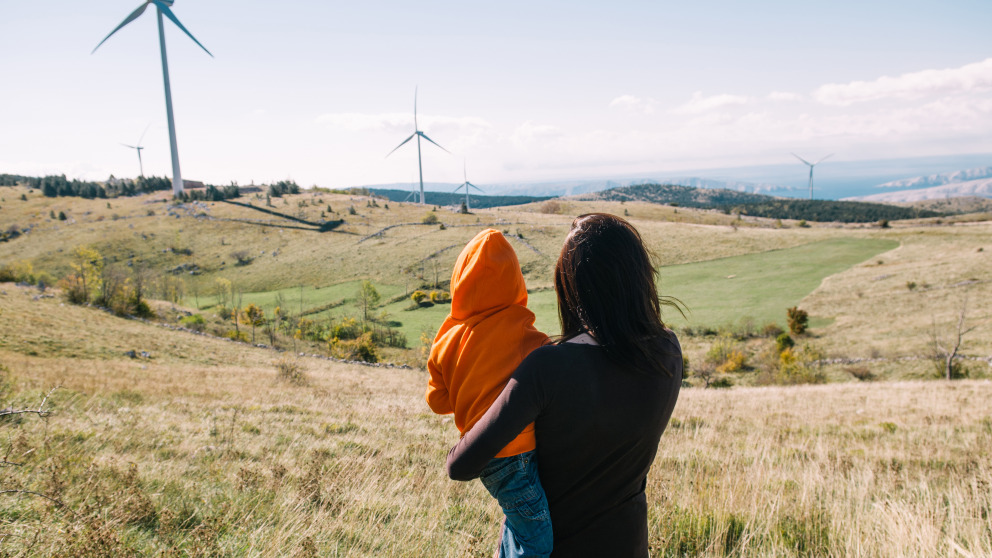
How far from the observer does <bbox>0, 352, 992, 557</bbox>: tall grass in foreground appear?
3.57 metres

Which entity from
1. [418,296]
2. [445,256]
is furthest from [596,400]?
[445,256]

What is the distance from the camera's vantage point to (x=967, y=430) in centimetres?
937

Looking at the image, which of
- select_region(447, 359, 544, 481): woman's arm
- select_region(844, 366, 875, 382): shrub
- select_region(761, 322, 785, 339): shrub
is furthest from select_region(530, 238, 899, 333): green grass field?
select_region(447, 359, 544, 481): woman's arm

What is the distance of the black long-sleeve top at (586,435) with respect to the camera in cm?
171

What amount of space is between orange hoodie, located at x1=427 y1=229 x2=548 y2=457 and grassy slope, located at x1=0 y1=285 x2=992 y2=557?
6.25ft

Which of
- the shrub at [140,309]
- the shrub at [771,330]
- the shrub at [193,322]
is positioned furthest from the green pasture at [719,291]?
the shrub at [140,309]

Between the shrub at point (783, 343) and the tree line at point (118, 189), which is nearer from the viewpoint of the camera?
the shrub at point (783, 343)

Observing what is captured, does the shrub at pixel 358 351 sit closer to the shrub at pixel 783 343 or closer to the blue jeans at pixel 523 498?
the shrub at pixel 783 343

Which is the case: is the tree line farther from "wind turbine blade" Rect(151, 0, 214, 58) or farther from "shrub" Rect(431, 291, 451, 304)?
"shrub" Rect(431, 291, 451, 304)

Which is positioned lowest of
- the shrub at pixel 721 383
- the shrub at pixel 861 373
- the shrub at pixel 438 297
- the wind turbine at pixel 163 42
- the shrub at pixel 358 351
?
the shrub at pixel 721 383

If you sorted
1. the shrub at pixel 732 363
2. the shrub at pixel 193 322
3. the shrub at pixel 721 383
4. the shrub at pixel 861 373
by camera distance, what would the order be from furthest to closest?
the shrub at pixel 193 322 < the shrub at pixel 732 363 < the shrub at pixel 721 383 < the shrub at pixel 861 373

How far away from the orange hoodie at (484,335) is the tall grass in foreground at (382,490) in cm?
196

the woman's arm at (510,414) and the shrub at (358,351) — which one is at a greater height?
the woman's arm at (510,414)

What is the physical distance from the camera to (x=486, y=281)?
6.57 feet
